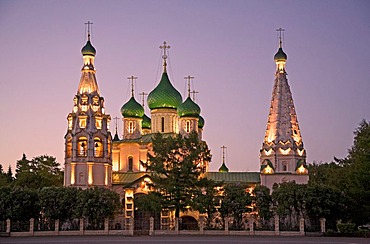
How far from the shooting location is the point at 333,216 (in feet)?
172

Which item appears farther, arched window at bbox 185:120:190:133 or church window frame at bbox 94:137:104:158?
arched window at bbox 185:120:190:133

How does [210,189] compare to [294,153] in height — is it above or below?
below

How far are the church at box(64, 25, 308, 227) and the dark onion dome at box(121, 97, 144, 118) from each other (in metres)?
0.04

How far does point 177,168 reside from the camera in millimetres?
54969

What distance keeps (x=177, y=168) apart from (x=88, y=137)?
13.3 meters

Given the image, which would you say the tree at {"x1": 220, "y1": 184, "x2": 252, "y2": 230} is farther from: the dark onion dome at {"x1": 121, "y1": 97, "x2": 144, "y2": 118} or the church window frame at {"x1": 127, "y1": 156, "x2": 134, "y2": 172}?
the dark onion dome at {"x1": 121, "y1": 97, "x2": 144, "y2": 118}

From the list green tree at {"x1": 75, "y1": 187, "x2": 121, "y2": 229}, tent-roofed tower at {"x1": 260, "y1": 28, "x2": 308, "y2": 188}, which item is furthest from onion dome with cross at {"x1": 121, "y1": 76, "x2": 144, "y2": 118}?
green tree at {"x1": 75, "y1": 187, "x2": 121, "y2": 229}

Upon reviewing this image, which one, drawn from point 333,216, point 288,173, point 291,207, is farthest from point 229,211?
point 288,173

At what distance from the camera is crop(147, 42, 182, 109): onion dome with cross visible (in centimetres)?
7238

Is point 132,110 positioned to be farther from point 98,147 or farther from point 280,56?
point 280,56

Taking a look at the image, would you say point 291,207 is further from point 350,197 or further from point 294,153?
point 294,153

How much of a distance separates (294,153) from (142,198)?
66.7 feet

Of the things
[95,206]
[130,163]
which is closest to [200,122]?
[130,163]

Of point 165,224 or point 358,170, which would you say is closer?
point 358,170
